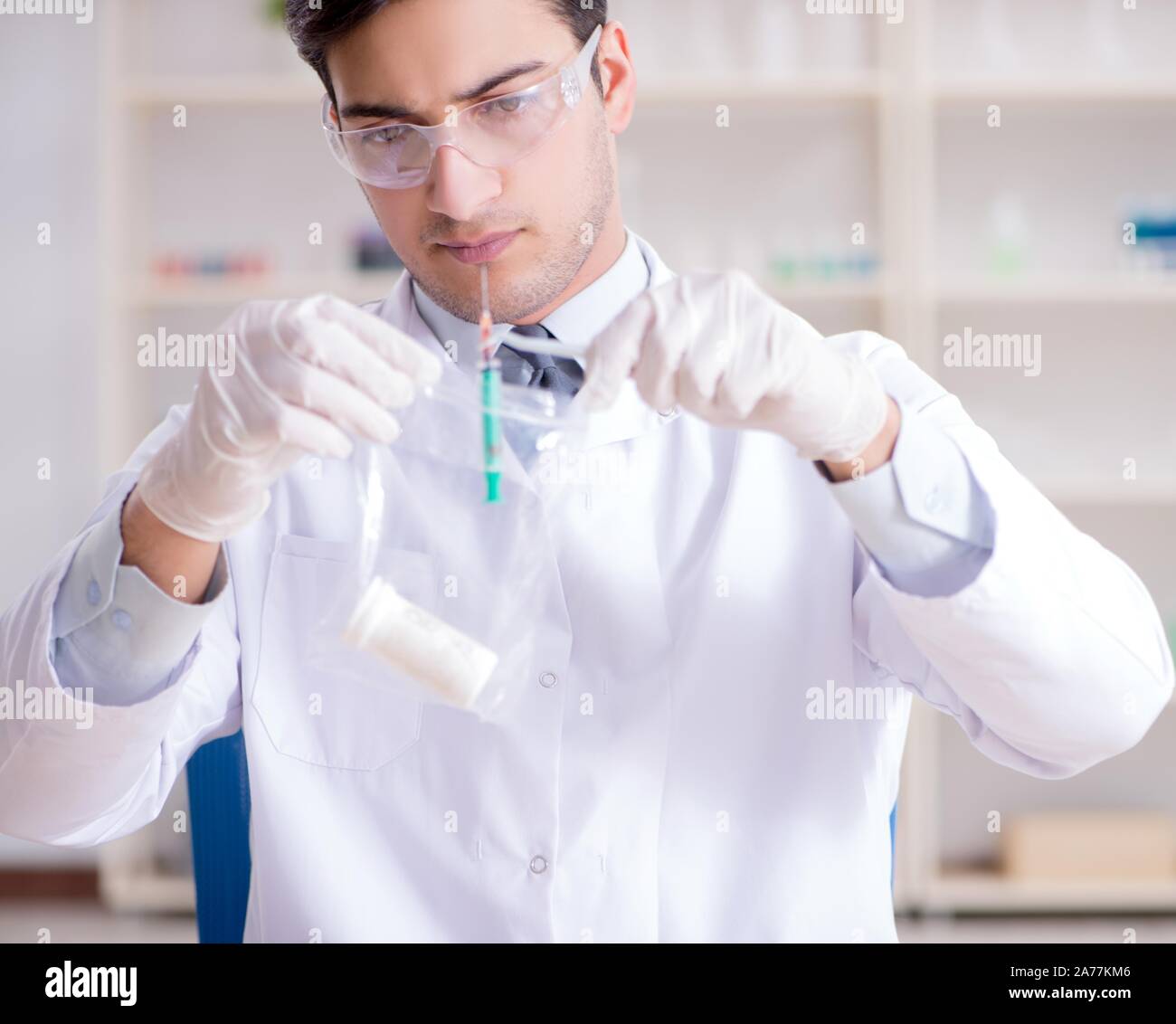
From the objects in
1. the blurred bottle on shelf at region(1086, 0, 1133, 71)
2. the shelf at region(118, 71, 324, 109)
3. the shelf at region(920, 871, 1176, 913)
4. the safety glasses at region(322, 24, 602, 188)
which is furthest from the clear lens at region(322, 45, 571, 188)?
the blurred bottle on shelf at region(1086, 0, 1133, 71)

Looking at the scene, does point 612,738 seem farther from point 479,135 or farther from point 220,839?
point 479,135

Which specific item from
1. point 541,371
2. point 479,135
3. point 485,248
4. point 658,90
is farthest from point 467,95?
point 658,90

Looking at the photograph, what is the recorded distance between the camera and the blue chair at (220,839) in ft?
4.11

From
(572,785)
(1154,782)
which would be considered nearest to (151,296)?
(572,785)

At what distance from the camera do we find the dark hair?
114cm

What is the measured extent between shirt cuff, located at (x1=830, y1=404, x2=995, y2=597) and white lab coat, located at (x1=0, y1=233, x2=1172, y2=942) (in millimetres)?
80

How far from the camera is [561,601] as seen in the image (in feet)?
3.76

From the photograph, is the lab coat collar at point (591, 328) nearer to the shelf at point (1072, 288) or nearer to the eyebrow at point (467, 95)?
the eyebrow at point (467, 95)

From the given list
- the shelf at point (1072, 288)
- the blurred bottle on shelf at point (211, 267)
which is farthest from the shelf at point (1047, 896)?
the blurred bottle on shelf at point (211, 267)

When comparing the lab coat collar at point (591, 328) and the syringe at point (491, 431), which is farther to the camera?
the lab coat collar at point (591, 328)

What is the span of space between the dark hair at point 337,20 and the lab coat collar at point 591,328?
203 millimetres

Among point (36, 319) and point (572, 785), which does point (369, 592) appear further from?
point (36, 319)

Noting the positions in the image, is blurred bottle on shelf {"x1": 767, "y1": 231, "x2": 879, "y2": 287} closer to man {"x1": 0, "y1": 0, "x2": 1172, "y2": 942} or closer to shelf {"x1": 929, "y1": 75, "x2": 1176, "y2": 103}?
shelf {"x1": 929, "y1": 75, "x2": 1176, "y2": 103}

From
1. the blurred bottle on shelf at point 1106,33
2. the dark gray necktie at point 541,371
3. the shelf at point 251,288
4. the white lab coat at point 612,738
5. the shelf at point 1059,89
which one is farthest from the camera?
the blurred bottle on shelf at point 1106,33
